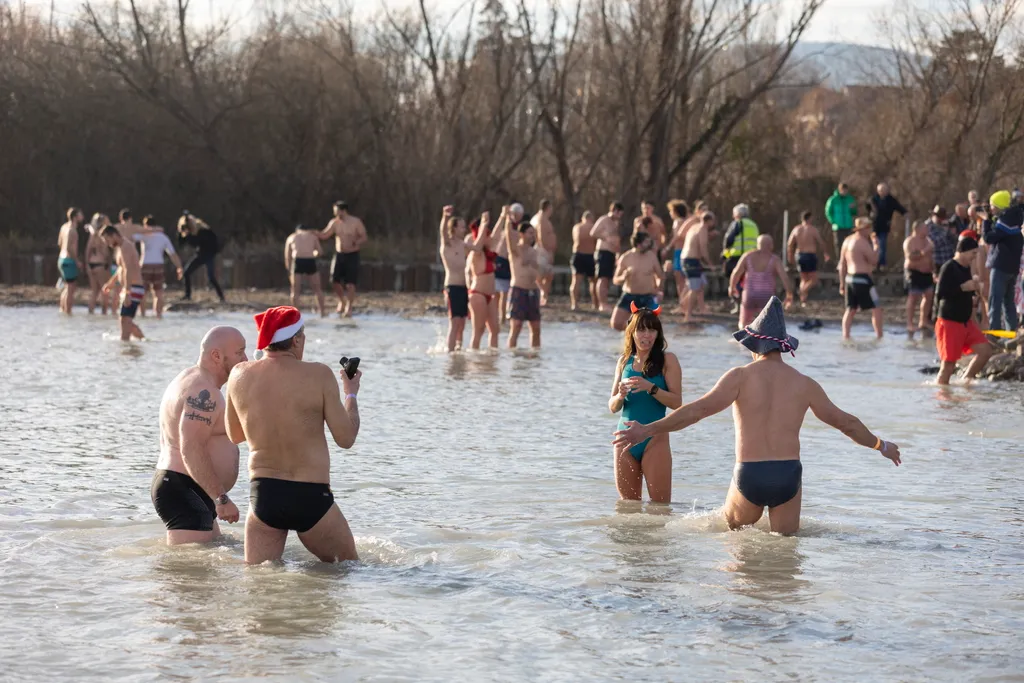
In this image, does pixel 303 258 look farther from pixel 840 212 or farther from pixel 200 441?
pixel 200 441

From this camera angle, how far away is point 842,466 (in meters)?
10.5

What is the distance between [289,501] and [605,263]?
1759 cm

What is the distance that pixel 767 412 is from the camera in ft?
23.6

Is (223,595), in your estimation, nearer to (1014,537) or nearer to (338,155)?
(1014,537)

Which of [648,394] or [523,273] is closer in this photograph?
[648,394]

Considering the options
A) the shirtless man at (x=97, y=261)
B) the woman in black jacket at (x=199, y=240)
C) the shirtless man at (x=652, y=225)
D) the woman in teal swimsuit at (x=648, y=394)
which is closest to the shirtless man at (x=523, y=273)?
the shirtless man at (x=652, y=225)

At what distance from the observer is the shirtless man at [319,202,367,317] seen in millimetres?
23219

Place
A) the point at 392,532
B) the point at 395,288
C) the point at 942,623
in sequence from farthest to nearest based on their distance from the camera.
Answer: the point at 395,288 < the point at 392,532 < the point at 942,623

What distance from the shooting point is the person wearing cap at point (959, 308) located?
14.0m

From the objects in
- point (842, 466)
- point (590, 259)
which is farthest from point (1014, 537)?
point (590, 259)

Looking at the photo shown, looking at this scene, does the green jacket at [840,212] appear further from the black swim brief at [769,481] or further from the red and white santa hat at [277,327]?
the red and white santa hat at [277,327]

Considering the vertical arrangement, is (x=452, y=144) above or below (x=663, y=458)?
above

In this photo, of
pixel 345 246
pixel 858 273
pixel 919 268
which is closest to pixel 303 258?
pixel 345 246

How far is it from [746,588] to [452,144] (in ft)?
89.1
